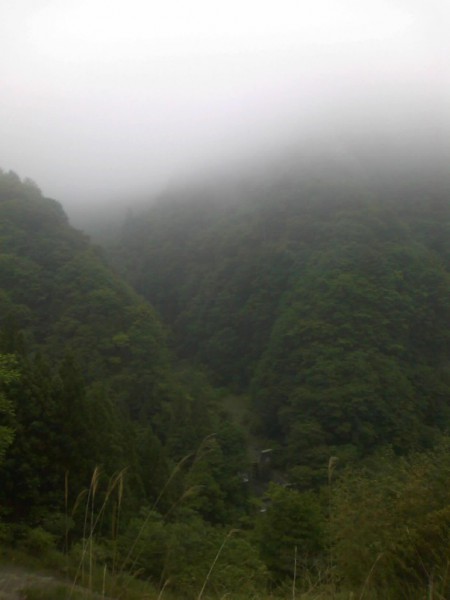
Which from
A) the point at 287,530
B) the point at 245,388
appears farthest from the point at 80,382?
the point at 245,388

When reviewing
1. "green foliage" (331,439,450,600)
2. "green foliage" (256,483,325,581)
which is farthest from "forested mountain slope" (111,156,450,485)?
"green foliage" (331,439,450,600)

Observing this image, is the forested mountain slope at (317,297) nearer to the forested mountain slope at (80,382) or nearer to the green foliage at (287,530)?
the forested mountain slope at (80,382)

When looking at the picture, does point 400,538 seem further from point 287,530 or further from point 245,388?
point 245,388

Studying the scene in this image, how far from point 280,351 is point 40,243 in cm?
2512

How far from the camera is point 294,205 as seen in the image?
71.7 metres

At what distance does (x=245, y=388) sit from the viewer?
5700 centimetres

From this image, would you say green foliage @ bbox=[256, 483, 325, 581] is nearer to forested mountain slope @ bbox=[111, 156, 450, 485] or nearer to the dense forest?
the dense forest

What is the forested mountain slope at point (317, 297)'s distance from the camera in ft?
135

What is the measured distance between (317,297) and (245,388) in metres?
13.2

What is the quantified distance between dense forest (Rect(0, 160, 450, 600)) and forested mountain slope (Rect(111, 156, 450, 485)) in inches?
8.7

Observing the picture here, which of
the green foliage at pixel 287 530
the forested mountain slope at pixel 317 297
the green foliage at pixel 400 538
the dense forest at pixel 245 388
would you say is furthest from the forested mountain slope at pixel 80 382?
the green foliage at pixel 400 538

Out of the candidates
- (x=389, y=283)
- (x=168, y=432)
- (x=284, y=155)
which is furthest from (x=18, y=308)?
(x=284, y=155)

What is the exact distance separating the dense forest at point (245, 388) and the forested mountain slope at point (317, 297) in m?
0.22

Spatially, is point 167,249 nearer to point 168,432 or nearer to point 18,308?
point 18,308
